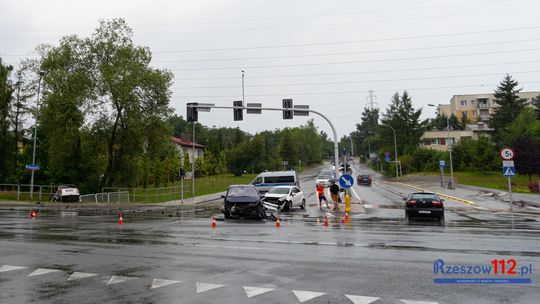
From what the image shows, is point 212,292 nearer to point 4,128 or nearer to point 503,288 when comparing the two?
point 503,288

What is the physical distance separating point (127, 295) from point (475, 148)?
70.8 m

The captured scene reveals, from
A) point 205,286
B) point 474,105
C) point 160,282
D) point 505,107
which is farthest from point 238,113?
point 474,105

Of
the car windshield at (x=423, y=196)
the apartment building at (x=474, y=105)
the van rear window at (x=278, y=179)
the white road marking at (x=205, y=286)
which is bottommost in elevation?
the white road marking at (x=205, y=286)

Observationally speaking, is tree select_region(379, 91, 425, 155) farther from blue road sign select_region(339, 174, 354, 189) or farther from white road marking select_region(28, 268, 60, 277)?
white road marking select_region(28, 268, 60, 277)

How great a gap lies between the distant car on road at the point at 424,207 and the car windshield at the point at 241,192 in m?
7.22

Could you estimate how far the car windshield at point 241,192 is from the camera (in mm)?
20556

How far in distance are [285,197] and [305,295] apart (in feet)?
62.3

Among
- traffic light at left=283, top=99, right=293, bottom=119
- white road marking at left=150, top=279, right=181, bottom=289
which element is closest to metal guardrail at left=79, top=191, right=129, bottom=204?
traffic light at left=283, top=99, right=293, bottom=119

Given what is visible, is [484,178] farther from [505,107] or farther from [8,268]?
[8,268]

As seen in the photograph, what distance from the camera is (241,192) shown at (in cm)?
2081

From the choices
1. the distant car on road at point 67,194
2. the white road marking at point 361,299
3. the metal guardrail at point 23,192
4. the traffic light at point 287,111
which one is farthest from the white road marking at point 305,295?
the metal guardrail at point 23,192

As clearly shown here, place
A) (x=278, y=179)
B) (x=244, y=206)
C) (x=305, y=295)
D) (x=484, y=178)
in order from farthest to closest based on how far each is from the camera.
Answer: (x=484, y=178) < (x=278, y=179) < (x=244, y=206) < (x=305, y=295)

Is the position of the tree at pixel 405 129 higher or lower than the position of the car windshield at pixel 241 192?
higher

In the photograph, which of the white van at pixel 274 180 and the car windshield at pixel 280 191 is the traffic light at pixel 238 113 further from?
the white van at pixel 274 180
